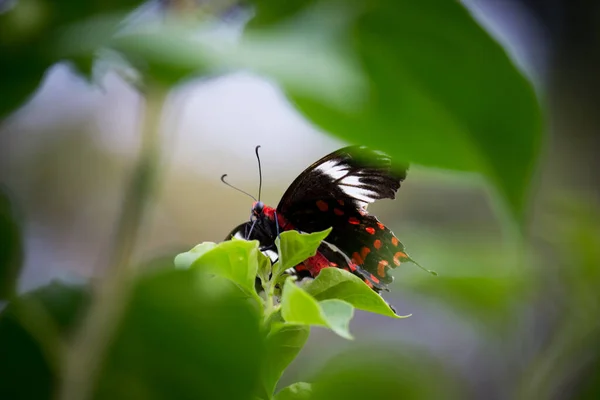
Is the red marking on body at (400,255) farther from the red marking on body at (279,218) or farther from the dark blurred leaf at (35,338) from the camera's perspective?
the dark blurred leaf at (35,338)

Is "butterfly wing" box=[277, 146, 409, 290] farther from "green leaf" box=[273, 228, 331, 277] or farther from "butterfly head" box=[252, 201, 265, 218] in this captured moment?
"green leaf" box=[273, 228, 331, 277]

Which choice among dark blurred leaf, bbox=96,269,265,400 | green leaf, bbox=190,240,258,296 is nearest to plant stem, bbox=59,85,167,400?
dark blurred leaf, bbox=96,269,265,400

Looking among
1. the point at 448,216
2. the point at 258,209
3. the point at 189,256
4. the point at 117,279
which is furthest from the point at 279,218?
the point at 448,216

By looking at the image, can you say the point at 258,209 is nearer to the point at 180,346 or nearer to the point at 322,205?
the point at 322,205

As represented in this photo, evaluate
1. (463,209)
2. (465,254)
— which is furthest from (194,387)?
(463,209)

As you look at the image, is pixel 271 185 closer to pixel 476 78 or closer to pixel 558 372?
pixel 558 372
